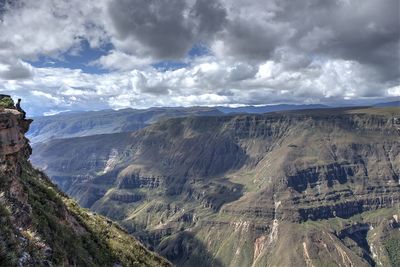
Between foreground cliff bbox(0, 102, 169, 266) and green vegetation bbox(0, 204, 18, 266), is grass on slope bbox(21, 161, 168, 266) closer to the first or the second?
foreground cliff bbox(0, 102, 169, 266)

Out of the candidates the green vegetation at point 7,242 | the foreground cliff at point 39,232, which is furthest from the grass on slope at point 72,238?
the green vegetation at point 7,242

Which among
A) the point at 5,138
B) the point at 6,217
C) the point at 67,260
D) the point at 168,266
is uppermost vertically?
the point at 5,138

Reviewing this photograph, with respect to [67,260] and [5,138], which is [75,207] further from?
[67,260]

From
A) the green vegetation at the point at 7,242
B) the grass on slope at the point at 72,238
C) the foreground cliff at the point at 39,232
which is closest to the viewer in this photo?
the green vegetation at the point at 7,242

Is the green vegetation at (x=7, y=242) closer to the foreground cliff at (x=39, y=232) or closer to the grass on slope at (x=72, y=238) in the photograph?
the foreground cliff at (x=39, y=232)

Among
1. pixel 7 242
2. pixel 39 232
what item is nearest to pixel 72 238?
pixel 39 232

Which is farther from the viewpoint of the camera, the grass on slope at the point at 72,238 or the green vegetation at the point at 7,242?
the grass on slope at the point at 72,238

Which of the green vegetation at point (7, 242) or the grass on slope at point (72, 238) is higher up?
the green vegetation at point (7, 242)

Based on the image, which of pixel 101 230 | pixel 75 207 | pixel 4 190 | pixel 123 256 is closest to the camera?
pixel 4 190

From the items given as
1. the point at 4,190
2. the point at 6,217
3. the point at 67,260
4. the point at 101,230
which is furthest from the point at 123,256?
the point at 6,217
